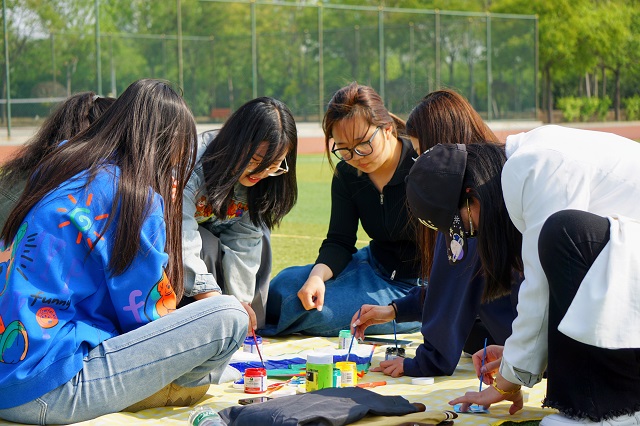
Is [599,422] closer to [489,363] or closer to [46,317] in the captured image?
[489,363]

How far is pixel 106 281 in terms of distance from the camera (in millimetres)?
2961

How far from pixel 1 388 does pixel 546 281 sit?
5.84 ft

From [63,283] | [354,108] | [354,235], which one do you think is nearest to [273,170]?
[354,108]

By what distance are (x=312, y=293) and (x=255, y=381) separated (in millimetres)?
1093

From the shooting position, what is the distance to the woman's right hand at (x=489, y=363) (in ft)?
10.9

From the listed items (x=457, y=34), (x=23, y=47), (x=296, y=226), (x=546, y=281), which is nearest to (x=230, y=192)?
(x=546, y=281)

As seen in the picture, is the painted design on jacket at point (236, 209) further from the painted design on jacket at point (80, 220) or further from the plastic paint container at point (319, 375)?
the painted design on jacket at point (80, 220)

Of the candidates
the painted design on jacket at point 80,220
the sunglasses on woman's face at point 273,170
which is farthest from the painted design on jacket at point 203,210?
the painted design on jacket at point 80,220

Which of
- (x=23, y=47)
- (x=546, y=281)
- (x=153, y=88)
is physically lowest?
(x=546, y=281)

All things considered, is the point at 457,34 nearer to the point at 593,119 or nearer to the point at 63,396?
the point at 593,119

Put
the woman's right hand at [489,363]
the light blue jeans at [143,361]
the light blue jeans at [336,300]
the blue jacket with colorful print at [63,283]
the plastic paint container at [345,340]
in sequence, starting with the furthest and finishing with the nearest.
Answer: the light blue jeans at [336,300], the plastic paint container at [345,340], the woman's right hand at [489,363], the light blue jeans at [143,361], the blue jacket with colorful print at [63,283]

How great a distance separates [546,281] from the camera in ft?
9.20

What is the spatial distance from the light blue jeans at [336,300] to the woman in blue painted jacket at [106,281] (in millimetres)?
1502

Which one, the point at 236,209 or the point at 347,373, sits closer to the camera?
the point at 347,373
